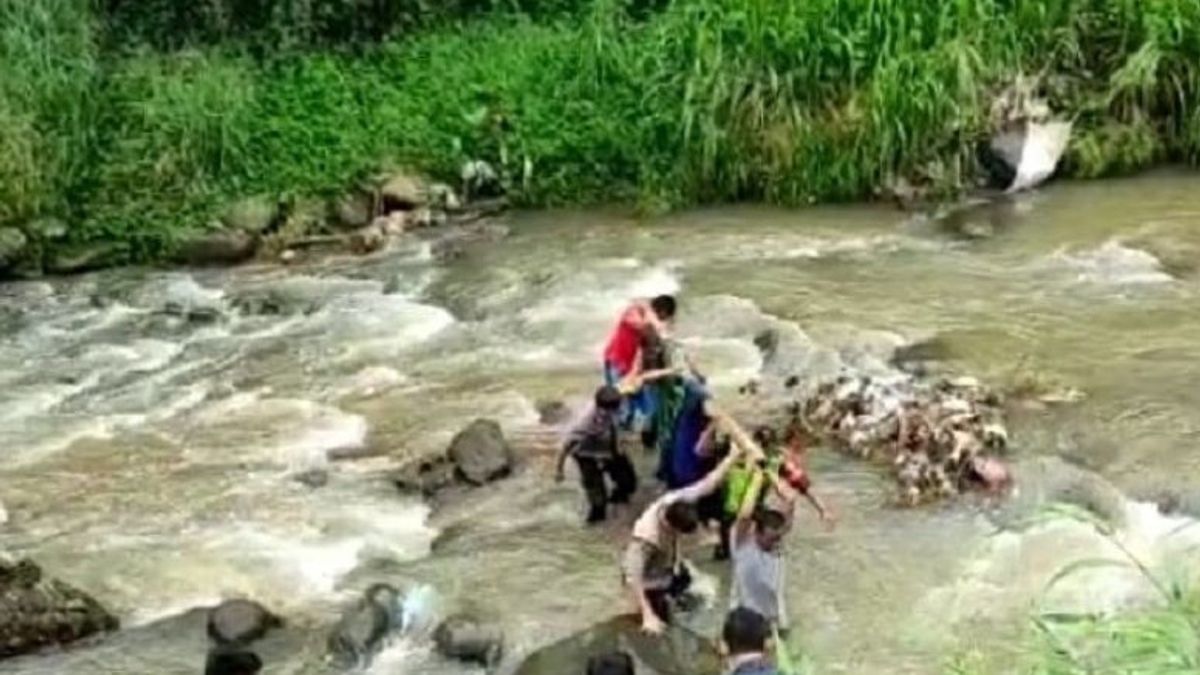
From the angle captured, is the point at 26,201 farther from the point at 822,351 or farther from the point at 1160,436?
the point at 1160,436

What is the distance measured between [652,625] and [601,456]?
1.21 metres

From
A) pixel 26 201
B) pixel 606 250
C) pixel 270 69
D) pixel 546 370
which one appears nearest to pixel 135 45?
pixel 270 69

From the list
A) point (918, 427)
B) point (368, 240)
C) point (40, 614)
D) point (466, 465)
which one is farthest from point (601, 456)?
point (368, 240)

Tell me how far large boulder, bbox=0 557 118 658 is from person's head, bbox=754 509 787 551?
3039 mm

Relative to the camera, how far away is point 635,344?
9.79 meters

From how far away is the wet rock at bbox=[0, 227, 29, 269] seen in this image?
14953mm

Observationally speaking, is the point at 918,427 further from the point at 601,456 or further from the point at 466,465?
Answer: the point at 466,465

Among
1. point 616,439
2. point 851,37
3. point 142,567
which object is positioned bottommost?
point 142,567

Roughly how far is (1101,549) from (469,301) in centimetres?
560

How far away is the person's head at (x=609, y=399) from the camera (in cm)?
945

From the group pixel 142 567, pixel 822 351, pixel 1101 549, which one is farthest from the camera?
pixel 822 351

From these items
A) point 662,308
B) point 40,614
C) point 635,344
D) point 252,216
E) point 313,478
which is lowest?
point 40,614

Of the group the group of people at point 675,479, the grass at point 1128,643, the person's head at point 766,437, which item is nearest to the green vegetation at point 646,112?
the person's head at point 766,437

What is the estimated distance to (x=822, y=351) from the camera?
12.2 metres
